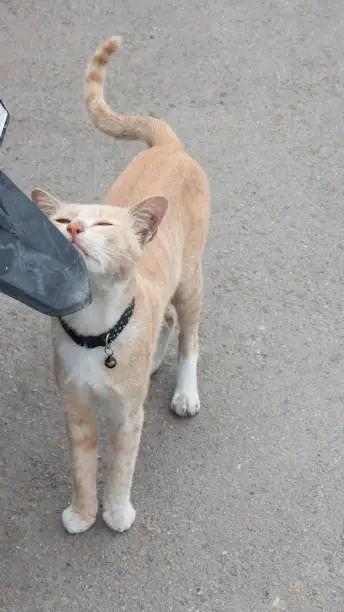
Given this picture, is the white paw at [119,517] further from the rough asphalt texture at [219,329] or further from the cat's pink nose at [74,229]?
the cat's pink nose at [74,229]

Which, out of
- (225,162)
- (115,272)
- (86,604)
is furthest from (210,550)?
(225,162)

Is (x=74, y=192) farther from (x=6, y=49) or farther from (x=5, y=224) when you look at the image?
(x=5, y=224)

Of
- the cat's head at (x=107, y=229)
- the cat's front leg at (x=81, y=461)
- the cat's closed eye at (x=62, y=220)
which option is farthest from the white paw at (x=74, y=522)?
the cat's closed eye at (x=62, y=220)

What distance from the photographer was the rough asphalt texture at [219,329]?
2.93 metres

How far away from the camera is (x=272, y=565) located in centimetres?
294

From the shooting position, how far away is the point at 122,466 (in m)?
2.89

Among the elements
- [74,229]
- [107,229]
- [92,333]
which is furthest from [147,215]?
[92,333]

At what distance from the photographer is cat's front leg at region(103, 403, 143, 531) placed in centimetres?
284

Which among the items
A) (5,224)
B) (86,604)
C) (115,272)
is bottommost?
(86,604)

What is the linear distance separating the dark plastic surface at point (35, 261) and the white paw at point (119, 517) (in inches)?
38.8

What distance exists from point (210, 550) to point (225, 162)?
2.26 m

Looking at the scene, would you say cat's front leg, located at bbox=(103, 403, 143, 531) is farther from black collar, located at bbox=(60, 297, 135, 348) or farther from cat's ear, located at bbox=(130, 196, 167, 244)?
cat's ear, located at bbox=(130, 196, 167, 244)

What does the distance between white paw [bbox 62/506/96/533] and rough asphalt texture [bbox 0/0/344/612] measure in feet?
0.13

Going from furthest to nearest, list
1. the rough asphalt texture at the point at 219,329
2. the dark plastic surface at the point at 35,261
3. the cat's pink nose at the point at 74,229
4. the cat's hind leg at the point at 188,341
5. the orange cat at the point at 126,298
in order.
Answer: the cat's hind leg at the point at 188,341
the rough asphalt texture at the point at 219,329
the orange cat at the point at 126,298
the cat's pink nose at the point at 74,229
the dark plastic surface at the point at 35,261
